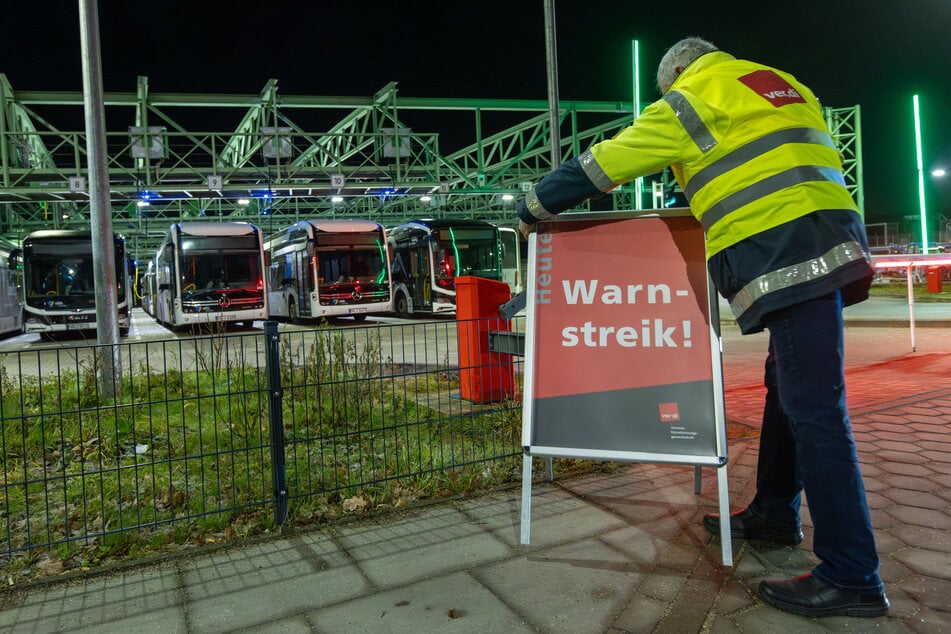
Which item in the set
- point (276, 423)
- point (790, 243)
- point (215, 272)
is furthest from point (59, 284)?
point (790, 243)

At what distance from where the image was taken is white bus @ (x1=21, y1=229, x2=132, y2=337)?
1900 cm

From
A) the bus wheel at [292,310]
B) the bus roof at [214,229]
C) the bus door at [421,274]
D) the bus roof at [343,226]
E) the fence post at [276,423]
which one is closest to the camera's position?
the fence post at [276,423]

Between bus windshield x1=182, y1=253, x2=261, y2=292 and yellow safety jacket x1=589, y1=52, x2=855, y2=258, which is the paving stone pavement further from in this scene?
bus windshield x1=182, y1=253, x2=261, y2=292

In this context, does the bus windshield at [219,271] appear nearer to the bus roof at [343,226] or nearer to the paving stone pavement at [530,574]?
the bus roof at [343,226]

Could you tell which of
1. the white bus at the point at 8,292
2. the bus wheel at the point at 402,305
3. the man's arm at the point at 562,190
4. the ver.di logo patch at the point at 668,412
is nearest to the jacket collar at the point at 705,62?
the man's arm at the point at 562,190

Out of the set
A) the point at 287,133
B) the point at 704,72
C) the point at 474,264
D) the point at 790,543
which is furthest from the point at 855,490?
the point at 287,133

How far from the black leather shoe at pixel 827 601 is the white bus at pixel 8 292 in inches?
907

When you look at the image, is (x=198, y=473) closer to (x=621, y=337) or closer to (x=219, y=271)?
(x=621, y=337)

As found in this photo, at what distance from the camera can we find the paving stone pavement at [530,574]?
2711mm

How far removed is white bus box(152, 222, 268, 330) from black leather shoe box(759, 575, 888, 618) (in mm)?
18760

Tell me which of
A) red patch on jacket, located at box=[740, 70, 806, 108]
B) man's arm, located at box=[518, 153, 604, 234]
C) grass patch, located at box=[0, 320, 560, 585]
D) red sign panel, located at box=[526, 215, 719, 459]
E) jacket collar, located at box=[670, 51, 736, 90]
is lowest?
grass patch, located at box=[0, 320, 560, 585]

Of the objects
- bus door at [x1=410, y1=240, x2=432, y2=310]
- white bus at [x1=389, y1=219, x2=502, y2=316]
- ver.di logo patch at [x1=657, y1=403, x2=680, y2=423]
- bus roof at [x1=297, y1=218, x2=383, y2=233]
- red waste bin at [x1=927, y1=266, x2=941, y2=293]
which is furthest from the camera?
red waste bin at [x1=927, y1=266, x2=941, y2=293]

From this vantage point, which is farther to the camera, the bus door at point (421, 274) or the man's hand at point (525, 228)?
the bus door at point (421, 274)

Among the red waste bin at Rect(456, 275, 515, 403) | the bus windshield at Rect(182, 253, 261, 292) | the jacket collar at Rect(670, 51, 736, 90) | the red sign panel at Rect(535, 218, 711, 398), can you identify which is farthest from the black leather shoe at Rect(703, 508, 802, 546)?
the bus windshield at Rect(182, 253, 261, 292)
